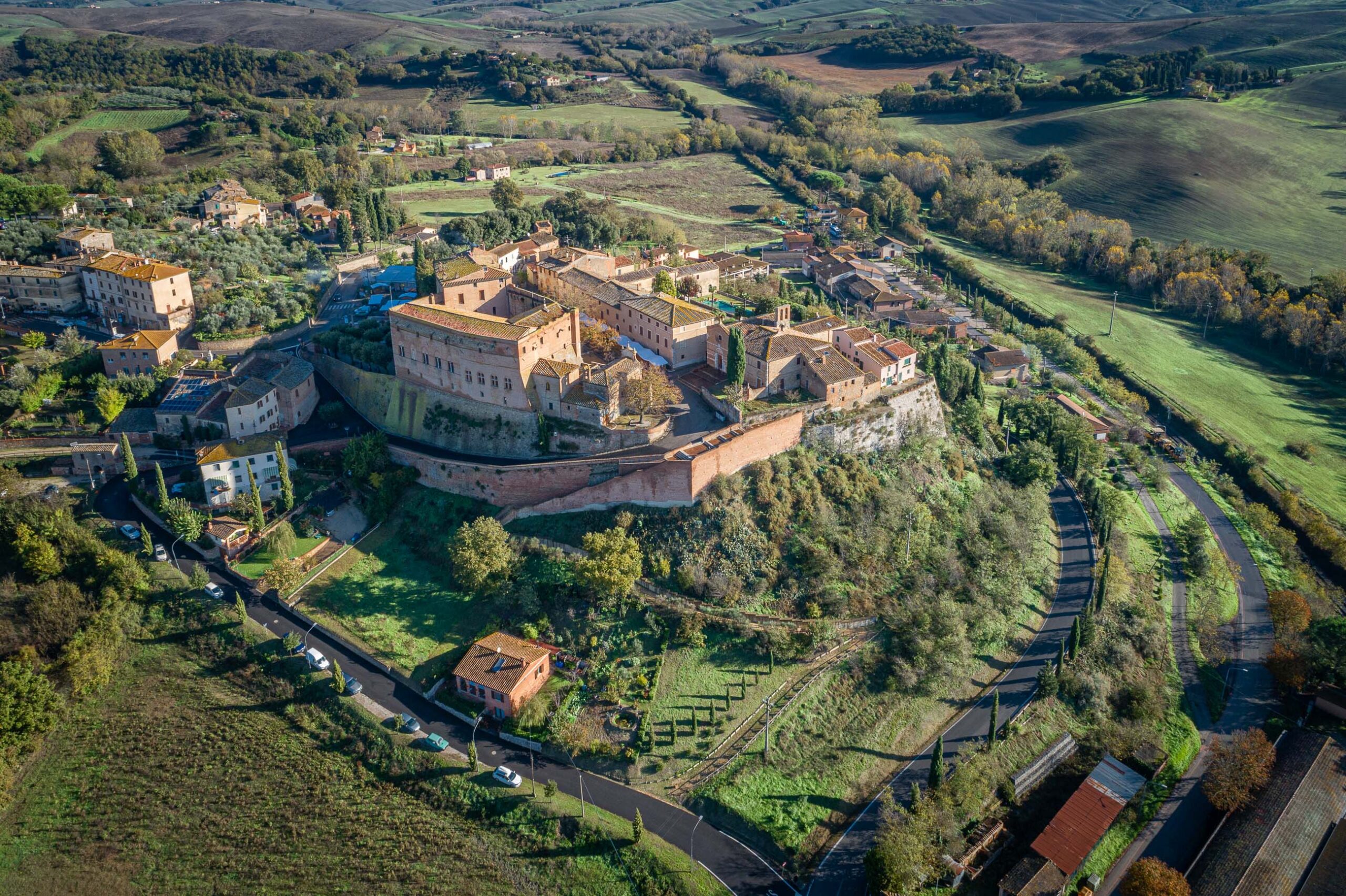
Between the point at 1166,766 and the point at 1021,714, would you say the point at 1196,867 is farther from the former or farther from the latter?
the point at 1021,714

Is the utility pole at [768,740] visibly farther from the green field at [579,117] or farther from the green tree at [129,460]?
the green field at [579,117]

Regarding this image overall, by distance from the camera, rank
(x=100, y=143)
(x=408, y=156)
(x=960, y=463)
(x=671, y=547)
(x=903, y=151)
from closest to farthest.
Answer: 1. (x=671, y=547)
2. (x=960, y=463)
3. (x=100, y=143)
4. (x=408, y=156)
5. (x=903, y=151)

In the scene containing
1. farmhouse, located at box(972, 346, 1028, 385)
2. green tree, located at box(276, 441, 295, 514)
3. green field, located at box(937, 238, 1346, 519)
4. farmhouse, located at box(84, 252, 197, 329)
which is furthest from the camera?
farmhouse, located at box(972, 346, 1028, 385)

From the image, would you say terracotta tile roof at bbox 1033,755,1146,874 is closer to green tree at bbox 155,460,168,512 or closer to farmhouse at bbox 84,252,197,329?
green tree at bbox 155,460,168,512

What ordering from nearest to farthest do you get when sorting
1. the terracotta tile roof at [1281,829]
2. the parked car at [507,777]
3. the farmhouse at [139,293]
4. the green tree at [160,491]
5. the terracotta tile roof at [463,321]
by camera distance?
1. the terracotta tile roof at [1281,829]
2. the parked car at [507,777]
3. the green tree at [160,491]
4. the terracotta tile roof at [463,321]
5. the farmhouse at [139,293]

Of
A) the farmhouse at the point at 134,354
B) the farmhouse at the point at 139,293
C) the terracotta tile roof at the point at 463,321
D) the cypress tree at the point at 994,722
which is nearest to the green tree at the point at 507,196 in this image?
the farmhouse at the point at 139,293

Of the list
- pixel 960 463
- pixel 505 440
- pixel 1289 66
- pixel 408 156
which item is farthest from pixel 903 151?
pixel 505 440

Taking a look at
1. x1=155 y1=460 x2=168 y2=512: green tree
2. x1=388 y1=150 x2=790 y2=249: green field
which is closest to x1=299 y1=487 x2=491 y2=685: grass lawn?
x1=155 y1=460 x2=168 y2=512: green tree
